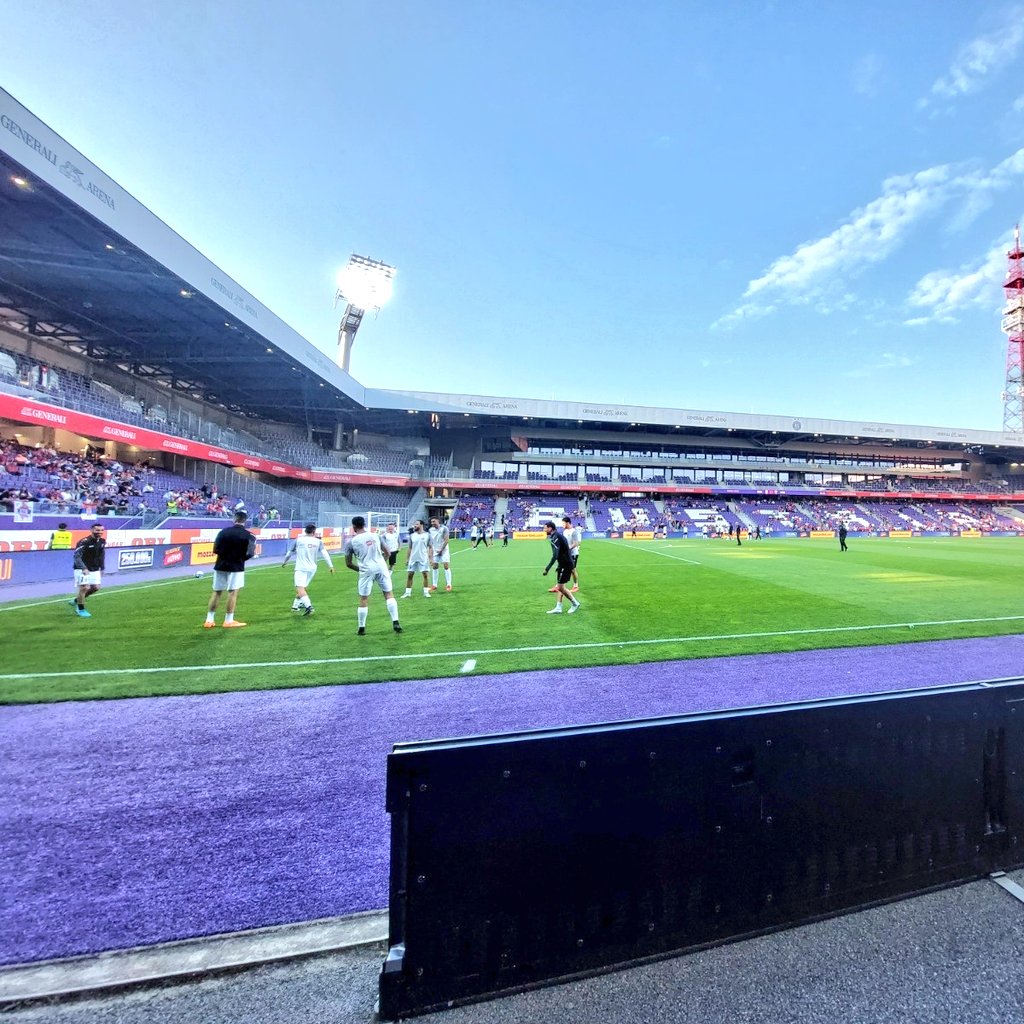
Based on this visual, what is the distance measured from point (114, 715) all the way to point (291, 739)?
200 cm

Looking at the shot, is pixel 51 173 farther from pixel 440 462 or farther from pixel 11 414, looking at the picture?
pixel 440 462

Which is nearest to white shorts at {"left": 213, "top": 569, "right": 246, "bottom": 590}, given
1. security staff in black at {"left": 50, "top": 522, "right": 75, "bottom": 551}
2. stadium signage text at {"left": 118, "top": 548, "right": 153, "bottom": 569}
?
security staff in black at {"left": 50, "top": 522, "right": 75, "bottom": 551}

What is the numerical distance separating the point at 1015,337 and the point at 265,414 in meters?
97.8

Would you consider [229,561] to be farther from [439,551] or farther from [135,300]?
[135,300]

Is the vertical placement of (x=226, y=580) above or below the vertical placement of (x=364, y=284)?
below

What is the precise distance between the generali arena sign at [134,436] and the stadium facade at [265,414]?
0.10 metres

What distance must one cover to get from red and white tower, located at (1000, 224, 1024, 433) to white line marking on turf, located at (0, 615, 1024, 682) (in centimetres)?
8597

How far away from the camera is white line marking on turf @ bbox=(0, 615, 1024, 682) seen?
241 inches

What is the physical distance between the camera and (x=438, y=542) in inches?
547

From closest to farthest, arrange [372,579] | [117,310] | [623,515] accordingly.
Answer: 1. [372,579]
2. [117,310]
3. [623,515]

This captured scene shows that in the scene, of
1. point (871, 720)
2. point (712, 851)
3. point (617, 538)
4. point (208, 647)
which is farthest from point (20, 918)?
point (617, 538)

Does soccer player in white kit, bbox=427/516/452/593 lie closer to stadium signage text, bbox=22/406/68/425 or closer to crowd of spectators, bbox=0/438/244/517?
crowd of spectators, bbox=0/438/244/517

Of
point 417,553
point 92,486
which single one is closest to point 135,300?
point 92,486

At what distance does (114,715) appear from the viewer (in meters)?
4.85
